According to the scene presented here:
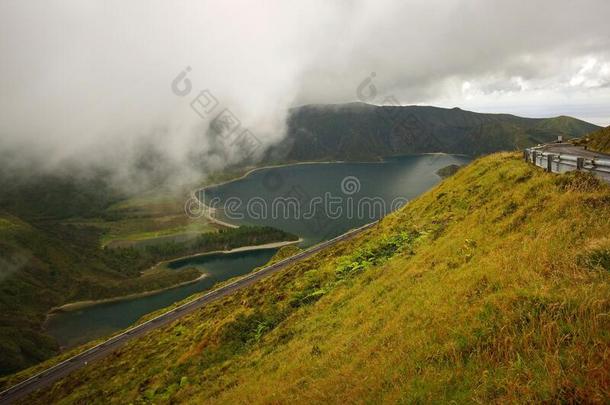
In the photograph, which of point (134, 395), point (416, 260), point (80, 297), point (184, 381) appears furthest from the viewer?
point (80, 297)

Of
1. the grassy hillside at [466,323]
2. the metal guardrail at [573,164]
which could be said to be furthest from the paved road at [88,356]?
the grassy hillside at [466,323]

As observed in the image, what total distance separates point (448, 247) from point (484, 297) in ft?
26.0

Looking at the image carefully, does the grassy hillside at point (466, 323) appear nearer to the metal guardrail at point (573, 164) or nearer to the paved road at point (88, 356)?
the metal guardrail at point (573, 164)

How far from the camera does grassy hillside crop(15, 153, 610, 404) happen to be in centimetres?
716

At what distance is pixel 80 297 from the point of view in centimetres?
19912

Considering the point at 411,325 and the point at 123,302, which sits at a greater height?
the point at 411,325

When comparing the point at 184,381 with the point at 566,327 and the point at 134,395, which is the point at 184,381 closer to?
the point at 134,395

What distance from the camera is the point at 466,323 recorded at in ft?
30.6

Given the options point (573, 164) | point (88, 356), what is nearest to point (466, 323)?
point (573, 164)

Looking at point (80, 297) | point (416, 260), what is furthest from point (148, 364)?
point (80, 297)

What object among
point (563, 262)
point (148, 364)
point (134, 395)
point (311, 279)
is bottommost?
point (148, 364)

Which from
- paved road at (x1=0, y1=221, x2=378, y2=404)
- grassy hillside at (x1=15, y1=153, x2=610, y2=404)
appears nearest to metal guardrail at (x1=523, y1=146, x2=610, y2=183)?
grassy hillside at (x1=15, y1=153, x2=610, y2=404)

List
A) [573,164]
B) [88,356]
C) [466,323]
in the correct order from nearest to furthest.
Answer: [466,323] → [573,164] → [88,356]

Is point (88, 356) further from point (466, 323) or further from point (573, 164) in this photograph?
point (573, 164)
